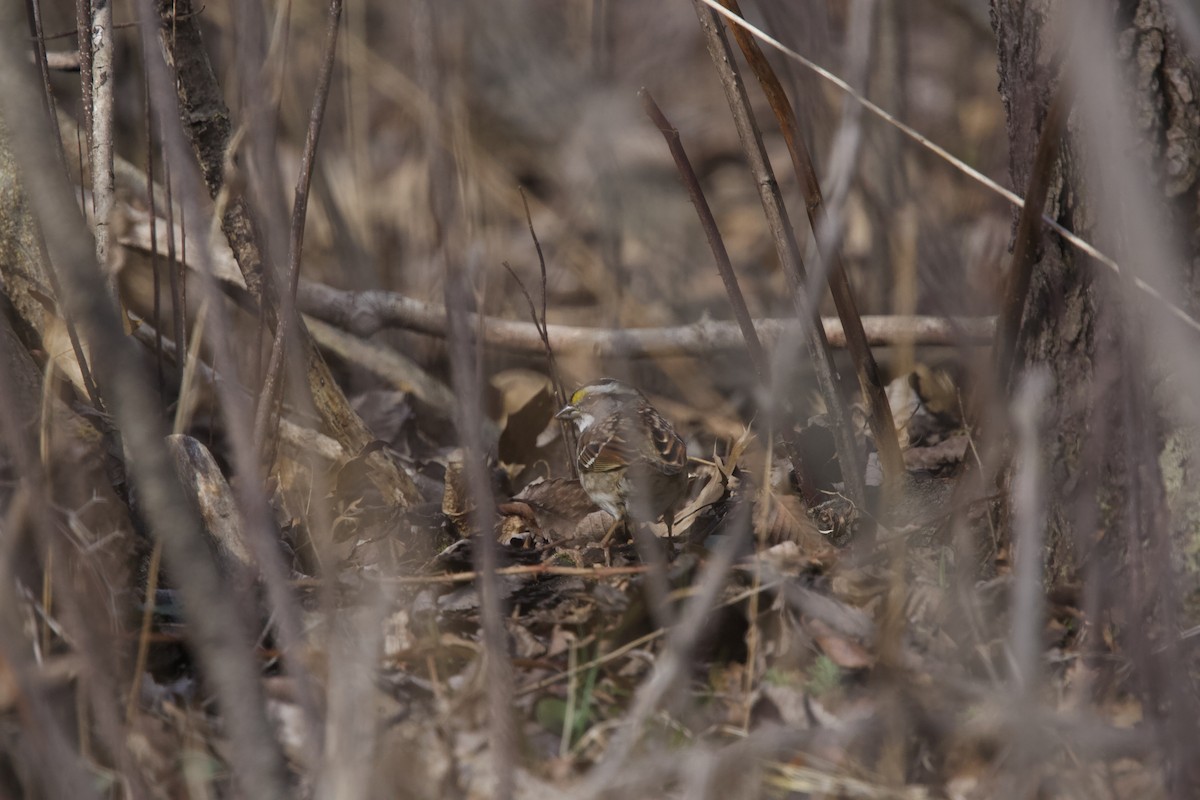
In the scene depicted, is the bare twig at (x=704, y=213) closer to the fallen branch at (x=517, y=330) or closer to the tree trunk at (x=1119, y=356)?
the tree trunk at (x=1119, y=356)

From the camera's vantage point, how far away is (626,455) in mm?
3910

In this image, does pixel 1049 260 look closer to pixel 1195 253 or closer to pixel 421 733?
pixel 1195 253

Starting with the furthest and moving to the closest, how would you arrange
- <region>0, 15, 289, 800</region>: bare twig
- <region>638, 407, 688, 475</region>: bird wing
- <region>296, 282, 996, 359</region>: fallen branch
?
<region>296, 282, 996, 359</region>: fallen branch, <region>638, 407, 688, 475</region>: bird wing, <region>0, 15, 289, 800</region>: bare twig

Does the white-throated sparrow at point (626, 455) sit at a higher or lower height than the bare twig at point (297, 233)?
lower

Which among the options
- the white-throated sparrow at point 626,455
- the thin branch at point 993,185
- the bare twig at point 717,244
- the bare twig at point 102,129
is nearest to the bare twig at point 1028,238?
the thin branch at point 993,185

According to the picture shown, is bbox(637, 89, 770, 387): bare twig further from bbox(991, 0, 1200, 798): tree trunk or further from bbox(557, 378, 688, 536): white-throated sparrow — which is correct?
bbox(991, 0, 1200, 798): tree trunk

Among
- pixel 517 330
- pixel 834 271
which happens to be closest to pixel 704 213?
Answer: pixel 834 271

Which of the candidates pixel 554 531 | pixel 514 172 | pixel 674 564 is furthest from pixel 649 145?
pixel 674 564

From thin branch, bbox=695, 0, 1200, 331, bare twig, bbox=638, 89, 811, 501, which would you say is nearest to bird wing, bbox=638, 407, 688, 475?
bare twig, bbox=638, 89, 811, 501

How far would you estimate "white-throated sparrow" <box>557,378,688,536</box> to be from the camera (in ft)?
12.7

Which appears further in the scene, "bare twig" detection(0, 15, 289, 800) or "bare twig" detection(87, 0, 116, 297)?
"bare twig" detection(87, 0, 116, 297)

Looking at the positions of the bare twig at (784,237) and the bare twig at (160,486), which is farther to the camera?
the bare twig at (784,237)

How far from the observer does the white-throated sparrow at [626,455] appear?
3879 millimetres

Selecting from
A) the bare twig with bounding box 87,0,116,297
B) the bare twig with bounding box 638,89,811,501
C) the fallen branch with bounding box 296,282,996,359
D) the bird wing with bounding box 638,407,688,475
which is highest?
the bare twig with bounding box 87,0,116,297
